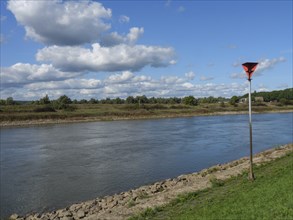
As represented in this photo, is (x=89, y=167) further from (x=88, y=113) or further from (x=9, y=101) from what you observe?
(x=9, y=101)

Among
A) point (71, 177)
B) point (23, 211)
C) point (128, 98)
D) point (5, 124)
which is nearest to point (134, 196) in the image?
point (23, 211)

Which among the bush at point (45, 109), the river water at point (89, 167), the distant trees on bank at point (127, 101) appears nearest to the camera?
the river water at point (89, 167)

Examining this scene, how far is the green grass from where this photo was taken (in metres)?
7.75

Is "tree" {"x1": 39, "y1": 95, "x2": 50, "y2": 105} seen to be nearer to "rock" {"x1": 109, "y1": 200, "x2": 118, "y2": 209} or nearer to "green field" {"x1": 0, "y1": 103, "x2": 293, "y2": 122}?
"green field" {"x1": 0, "y1": 103, "x2": 293, "y2": 122}

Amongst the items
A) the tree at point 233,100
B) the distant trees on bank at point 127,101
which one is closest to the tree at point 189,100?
the distant trees on bank at point 127,101

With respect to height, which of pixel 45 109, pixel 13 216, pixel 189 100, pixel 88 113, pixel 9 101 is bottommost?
pixel 13 216

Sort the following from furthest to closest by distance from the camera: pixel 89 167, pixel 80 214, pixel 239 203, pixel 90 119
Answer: pixel 90 119 < pixel 89 167 < pixel 80 214 < pixel 239 203

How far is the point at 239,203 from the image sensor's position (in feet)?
28.6

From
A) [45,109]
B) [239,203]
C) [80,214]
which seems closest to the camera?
[239,203]

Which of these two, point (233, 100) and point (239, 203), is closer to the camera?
point (239, 203)

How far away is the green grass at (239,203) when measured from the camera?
25.4 ft

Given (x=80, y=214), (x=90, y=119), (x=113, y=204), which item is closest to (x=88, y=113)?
(x=90, y=119)

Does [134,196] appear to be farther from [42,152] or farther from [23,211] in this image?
[42,152]

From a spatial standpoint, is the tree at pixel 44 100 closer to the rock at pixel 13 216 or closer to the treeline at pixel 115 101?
the treeline at pixel 115 101
